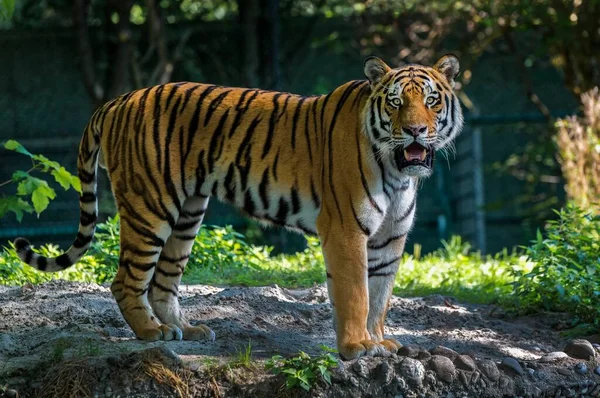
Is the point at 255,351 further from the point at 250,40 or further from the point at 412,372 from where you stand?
the point at 250,40

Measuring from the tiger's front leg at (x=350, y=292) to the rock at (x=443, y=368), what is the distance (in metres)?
0.24

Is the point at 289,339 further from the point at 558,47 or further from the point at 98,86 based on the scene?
the point at 558,47

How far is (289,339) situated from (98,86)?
5.89 m

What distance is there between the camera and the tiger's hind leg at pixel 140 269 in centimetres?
493

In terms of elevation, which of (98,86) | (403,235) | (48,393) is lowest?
(48,393)

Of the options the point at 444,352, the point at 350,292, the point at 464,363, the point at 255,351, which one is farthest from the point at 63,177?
the point at 464,363

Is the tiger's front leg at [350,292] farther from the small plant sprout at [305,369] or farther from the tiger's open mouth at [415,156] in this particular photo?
the tiger's open mouth at [415,156]

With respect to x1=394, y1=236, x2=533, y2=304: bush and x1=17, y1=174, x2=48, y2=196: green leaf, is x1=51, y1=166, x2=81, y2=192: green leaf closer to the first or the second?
x1=17, y1=174, x2=48, y2=196: green leaf

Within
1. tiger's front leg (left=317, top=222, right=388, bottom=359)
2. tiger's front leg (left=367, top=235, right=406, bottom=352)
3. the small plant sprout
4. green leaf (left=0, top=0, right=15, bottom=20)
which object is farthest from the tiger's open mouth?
green leaf (left=0, top=0, right=15, bottom=20)

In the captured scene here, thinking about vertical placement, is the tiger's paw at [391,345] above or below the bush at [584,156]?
below

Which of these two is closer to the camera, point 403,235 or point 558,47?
point 403,235

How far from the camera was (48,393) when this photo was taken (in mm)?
4344

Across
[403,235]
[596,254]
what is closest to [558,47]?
[596,254]

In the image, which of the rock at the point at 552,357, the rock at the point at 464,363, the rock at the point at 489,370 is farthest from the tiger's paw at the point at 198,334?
the rock at the point at 552,357
